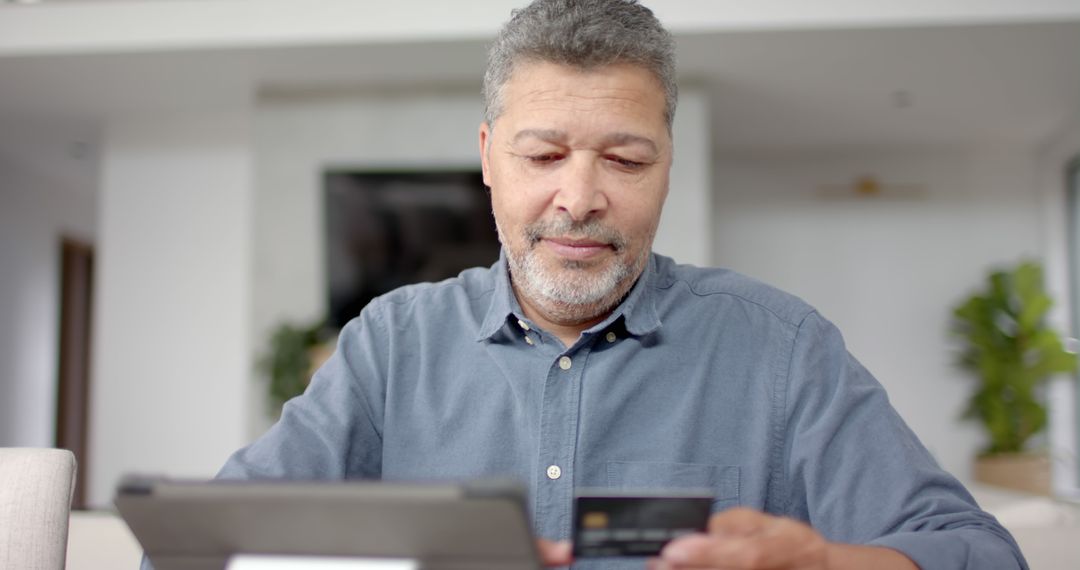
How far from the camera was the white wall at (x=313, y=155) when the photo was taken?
5734mm

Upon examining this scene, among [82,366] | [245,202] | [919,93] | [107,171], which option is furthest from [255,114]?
[82,366]

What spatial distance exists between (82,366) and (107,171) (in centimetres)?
371

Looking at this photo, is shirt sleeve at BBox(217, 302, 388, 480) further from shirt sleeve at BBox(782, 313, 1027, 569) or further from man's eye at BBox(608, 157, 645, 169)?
shirt sleeve at BBox(782, 313, 1027, 569)

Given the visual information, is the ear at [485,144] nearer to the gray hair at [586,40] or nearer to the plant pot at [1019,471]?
the gray hair at [586,40]

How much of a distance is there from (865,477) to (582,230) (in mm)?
423

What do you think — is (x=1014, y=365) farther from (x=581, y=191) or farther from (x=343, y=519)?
(x=343, y=519)

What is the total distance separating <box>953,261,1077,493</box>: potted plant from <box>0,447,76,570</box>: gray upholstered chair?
20.4 ft

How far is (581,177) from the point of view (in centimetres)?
123

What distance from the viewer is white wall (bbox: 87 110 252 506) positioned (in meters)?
6.26

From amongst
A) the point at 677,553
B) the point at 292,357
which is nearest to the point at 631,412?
the point at 677,553

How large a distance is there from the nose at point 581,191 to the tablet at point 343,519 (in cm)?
54

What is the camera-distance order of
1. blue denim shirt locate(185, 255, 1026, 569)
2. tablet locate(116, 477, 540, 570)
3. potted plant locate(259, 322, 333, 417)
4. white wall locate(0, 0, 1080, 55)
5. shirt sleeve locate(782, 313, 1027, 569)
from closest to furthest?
tablet locate(116, 477, 540, 570)
shirt sleeve locate(782, 313, 1027, 569)
blue denim shirt locate(185, 255, 1026, 569)
white wall locate(0, 0, 1080, 55)
potted plant locate(259, 322, 333, 417)

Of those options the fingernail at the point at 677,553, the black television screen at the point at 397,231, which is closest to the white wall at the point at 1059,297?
the black television screen at the point at 397,231

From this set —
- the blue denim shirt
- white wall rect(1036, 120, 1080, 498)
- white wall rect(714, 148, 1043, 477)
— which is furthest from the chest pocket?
white wall rect(1036, 120, 1080, 498)
